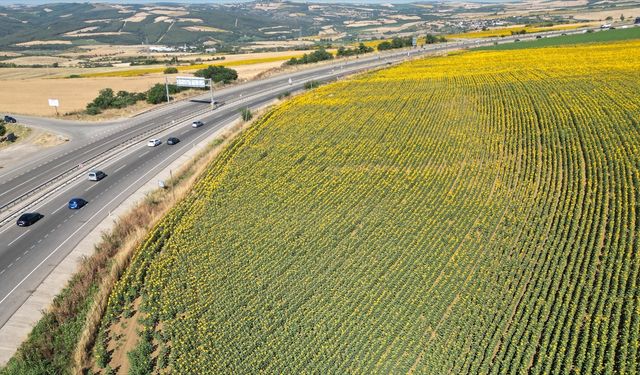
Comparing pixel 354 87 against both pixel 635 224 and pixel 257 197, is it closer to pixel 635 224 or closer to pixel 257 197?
pixel 257 197

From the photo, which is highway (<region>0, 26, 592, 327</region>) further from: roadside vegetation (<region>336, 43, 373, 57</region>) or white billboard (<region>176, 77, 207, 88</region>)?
roadside vegetation (<region>336, 43, 373, 57</region>)

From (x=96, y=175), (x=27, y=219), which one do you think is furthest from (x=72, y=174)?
(x=27, y=219)

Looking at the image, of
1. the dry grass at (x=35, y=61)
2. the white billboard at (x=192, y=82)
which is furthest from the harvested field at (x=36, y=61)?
the white billboard at (x=192, y=82)

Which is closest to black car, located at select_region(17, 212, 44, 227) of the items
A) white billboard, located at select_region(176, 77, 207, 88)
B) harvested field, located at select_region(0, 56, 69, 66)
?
white billboard, located at select_region(176, 77, 207, 88)

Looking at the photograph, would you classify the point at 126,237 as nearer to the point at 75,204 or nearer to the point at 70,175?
the point at 75,204

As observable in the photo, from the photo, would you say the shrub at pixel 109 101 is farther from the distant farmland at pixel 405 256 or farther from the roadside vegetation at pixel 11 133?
the distant farmland at pixel 405 256

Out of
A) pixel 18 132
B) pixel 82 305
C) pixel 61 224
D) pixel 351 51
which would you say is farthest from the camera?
pixel 351 51
